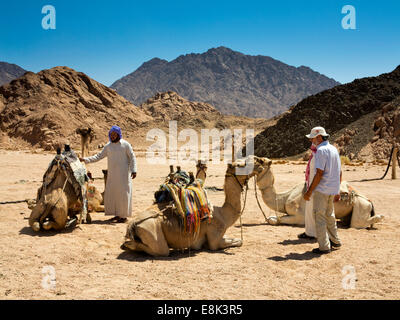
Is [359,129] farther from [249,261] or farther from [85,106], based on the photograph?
[85,106]

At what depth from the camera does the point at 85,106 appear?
2491 inches

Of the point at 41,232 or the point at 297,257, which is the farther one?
the point at 41,232

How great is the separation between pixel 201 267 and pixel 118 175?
3.21m

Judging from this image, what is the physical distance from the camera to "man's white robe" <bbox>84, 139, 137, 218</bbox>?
284 inches

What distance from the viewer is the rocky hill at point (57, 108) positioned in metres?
50.2

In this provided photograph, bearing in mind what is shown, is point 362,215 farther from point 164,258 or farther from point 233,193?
point 164,258

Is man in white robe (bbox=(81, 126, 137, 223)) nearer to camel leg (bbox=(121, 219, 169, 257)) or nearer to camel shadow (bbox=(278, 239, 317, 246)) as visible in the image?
camel leg (bbox=(121, 219, 169, 257))

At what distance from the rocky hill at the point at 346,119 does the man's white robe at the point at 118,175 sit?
2404 centimetres

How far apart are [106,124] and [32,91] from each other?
12483mm

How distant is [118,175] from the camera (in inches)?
285

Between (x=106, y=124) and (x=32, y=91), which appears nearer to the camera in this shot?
(x=32, y=91)

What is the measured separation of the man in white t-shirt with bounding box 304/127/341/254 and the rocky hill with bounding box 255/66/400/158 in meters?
24.1

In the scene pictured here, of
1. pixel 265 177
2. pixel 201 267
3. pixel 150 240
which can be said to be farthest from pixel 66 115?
pixel 201 267
